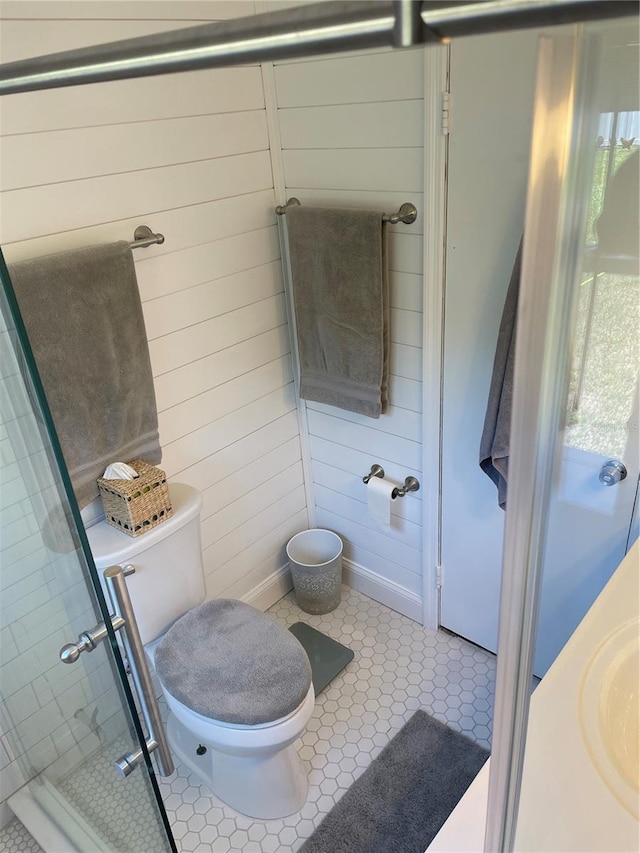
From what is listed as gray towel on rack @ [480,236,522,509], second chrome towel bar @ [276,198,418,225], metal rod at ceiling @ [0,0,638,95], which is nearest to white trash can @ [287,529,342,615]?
gray towel on rack @ [480,236,522,509]

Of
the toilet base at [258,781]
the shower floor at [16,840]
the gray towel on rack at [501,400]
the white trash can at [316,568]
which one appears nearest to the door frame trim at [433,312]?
the gray towel on rack at [501,400]

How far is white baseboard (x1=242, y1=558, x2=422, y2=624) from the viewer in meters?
2.47

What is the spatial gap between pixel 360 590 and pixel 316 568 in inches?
12.6

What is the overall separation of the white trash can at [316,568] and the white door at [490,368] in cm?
44

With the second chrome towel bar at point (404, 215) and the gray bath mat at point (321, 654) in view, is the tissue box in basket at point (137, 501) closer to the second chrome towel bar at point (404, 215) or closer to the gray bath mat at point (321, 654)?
the gray bath mat at point (321, 654)

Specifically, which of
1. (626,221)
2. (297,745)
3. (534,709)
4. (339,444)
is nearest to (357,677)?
(297,745)

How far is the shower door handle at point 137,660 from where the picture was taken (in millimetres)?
1038

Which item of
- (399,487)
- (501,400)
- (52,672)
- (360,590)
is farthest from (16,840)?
(501,400)

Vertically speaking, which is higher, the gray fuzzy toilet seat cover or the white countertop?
the white countertop

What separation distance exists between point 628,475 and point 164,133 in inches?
58.5

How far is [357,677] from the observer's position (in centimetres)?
227

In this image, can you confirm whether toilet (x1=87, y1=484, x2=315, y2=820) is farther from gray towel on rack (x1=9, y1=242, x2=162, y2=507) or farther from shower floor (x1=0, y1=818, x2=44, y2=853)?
shower floor (x1=0, y1=818, x2=44, y2=853)

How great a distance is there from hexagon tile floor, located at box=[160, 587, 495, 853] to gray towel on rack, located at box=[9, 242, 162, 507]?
100 cm

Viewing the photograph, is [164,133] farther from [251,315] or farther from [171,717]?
[171,717]
